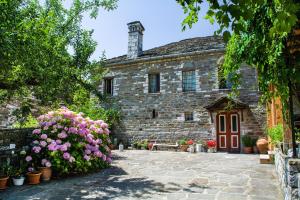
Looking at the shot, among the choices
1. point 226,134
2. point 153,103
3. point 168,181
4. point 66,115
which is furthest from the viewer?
point 153,103

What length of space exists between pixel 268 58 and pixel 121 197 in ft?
11.7

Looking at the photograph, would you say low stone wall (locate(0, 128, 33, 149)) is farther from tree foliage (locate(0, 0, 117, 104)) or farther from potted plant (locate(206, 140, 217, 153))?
potted plant (locate(206, 140, 217, 153))

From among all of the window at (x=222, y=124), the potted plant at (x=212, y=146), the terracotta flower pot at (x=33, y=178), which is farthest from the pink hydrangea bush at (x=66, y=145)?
the window at (x=222, y=124)

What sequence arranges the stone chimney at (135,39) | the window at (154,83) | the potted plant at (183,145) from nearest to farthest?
the potted plant at (183,145)
the window at (154,83)
the stone chimney at (135,39)

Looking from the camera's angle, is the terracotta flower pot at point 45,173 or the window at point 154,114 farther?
the window at point 154,114

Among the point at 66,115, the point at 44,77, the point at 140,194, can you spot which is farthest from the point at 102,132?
the point at 140,194

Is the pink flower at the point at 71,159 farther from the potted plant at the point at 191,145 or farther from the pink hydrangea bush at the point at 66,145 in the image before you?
the potted plant at the point at 191,145

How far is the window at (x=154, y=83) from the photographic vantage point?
15.5 m

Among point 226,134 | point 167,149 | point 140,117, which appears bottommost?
point 167,149

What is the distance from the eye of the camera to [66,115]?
7.30m

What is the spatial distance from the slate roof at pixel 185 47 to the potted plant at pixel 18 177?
1081 centimetres

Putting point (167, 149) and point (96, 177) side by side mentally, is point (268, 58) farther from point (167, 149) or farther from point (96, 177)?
point (167, 149)

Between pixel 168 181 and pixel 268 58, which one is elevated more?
pixel 268 58

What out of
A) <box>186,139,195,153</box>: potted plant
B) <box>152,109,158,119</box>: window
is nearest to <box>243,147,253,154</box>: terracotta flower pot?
<box>186,139,195,153</box>: potted plant
